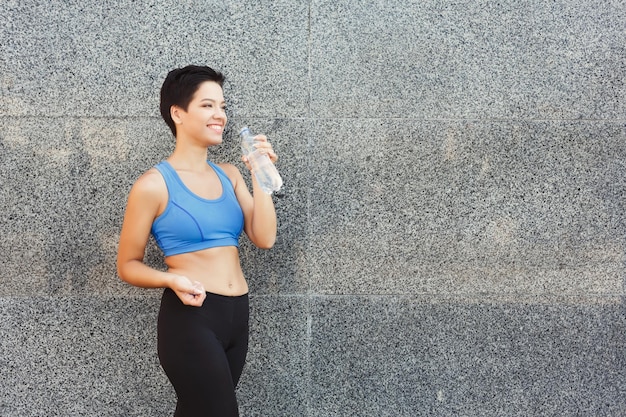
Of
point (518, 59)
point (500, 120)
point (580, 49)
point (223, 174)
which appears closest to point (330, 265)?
point (223, 174)

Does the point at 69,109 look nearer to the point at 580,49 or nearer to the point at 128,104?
the point at 128,104

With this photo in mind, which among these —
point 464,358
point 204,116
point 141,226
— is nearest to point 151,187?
point 141,226

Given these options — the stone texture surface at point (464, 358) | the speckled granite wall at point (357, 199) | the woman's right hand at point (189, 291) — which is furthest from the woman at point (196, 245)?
the stone texture surface at point (464, 358)

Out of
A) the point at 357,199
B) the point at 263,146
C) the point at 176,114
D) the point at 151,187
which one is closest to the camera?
the point at 151,187

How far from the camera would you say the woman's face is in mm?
2924

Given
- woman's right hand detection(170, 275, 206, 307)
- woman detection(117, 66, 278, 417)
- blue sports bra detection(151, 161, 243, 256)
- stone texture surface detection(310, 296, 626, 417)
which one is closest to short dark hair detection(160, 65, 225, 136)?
woman detection(117, 66, 278, 417)

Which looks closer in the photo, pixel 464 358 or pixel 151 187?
pixel 151 187

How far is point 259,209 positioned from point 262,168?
0.66ft

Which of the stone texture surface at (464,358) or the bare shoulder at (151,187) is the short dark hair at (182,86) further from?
the stone texture surface at (464,358)

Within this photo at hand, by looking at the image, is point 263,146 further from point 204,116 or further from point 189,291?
point 189,291

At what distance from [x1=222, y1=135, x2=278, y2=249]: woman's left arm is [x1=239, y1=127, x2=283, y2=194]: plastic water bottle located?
0.08 feet

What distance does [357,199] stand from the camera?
3699mm

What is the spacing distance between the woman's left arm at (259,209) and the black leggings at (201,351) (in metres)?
0.35

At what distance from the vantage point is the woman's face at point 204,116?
2924 millimetres
